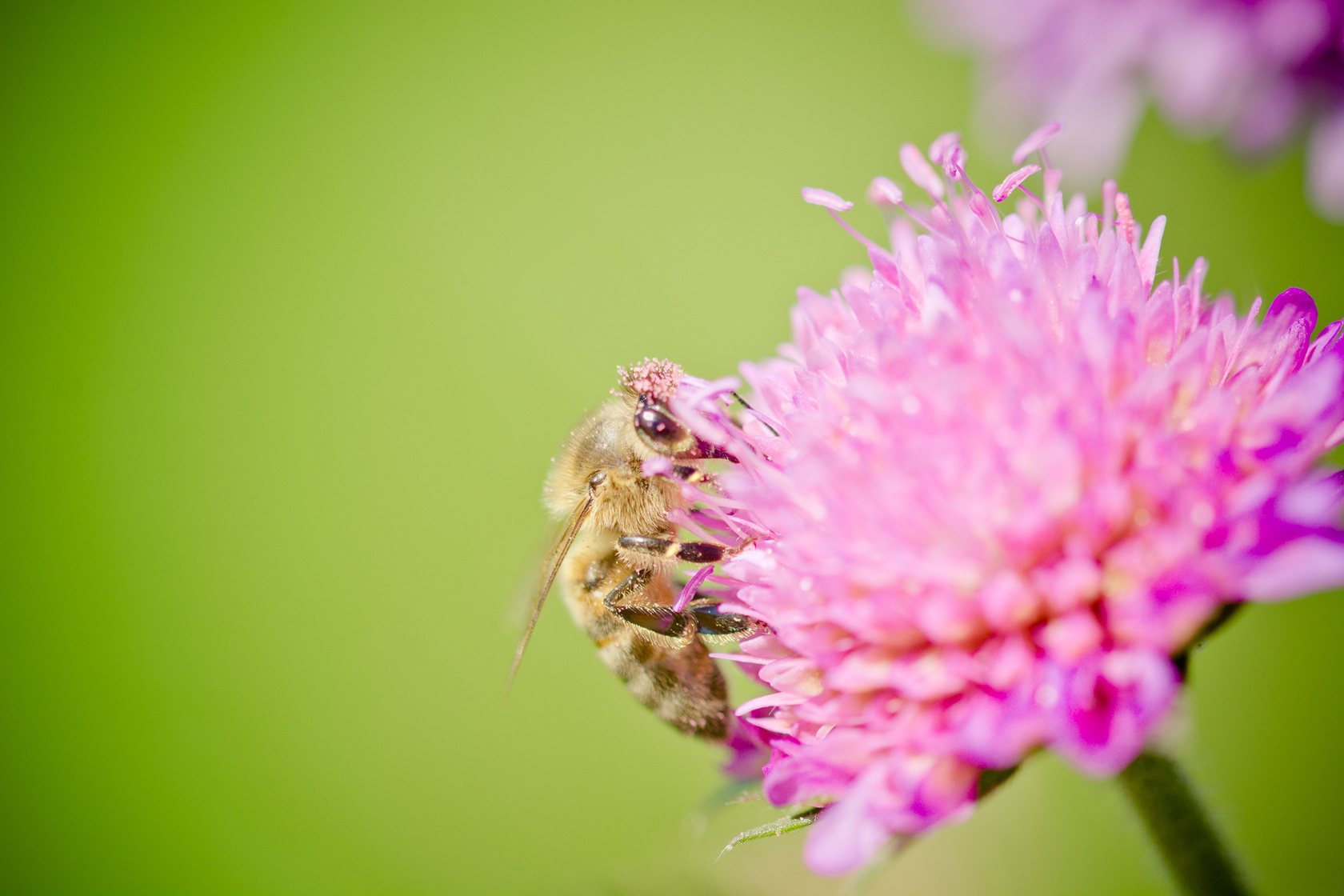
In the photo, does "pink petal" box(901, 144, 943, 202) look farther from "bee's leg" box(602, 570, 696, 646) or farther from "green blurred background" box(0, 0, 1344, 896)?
"green blurred background" box(0, 0, 1344, 896)

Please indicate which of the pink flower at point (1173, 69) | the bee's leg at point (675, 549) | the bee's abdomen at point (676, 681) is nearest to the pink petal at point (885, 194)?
the bee's leg at point (675, 549)

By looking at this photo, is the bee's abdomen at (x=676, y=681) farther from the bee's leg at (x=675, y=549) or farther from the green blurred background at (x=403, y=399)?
the green blurred background at (x=403, y=399)

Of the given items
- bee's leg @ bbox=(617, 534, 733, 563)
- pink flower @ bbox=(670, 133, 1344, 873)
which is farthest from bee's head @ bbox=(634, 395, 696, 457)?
pink flower @ bbox=(670, 133, 1344, 873)

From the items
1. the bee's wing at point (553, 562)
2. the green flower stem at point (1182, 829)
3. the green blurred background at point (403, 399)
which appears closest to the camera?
the green flower stem at point (1182, 829)

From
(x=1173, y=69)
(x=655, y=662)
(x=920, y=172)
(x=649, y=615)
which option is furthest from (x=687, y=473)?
(x=1173, y=69)

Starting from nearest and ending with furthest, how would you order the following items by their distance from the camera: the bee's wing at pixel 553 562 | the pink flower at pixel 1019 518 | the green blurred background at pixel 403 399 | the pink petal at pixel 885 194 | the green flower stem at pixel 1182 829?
the pink flower at pixel 1019 518
the green flower stem at pixel 1182 829
the pink petal at pixel 885 194
the bee's wing at pixel 553 562
the green blurred background at pixel 403 399

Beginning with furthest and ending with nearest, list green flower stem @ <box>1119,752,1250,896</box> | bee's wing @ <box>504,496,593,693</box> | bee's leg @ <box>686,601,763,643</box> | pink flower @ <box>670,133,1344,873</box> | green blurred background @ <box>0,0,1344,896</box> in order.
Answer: green blurred background @ <box>0,0,1344,896</box>
bee's wing @ <box>504,496,593,693</box>
bee's leg @ <box>686,601,763,643</box>
green flower stem @ <box>1119,752,1250,896</box>
pink flower @ <box>670,133,1344,873</box>
